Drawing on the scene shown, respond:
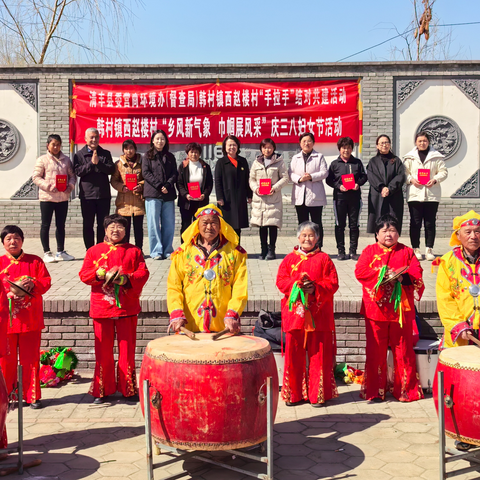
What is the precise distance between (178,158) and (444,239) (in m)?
4.95

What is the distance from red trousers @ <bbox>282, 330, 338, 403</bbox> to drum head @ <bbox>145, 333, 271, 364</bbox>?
1.31 metres

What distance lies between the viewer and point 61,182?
9047mm

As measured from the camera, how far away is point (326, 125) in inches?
482

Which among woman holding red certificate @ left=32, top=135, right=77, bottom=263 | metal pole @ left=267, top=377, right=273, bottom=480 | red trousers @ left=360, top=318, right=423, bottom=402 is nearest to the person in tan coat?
woman holding red certificate @ left=32, top=135, right=77, bottom=263

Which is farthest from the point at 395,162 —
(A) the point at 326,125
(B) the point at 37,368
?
(B) the point at 37,368

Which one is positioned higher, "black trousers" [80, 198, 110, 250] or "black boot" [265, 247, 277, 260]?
"black trousers" [80, 198, 110, 250]

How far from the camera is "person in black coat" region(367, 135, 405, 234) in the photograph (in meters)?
8.95

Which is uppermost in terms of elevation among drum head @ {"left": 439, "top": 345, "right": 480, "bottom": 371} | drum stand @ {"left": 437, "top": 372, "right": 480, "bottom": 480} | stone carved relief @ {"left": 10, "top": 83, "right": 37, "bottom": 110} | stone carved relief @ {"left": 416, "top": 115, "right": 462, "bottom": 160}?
stone carved relief @ {"left": 10, "top": 83, "right": 37, "bottom": 110}

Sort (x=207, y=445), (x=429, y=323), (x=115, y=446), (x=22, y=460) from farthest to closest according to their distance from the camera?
(x=429, y=323) → (x=115, y=446) → (x=22, y=460) → (x=207, y=445)

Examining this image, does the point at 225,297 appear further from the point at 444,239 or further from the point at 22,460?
the point at 444,239

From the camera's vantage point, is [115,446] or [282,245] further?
[282,245]

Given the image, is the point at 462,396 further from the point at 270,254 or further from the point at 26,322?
the point at 270,254

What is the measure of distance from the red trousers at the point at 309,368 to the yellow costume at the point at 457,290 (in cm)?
101

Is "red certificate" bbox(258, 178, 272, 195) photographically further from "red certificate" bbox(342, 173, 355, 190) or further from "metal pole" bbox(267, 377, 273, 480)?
"metal pole" bbox(267, 377, 273, 480)
